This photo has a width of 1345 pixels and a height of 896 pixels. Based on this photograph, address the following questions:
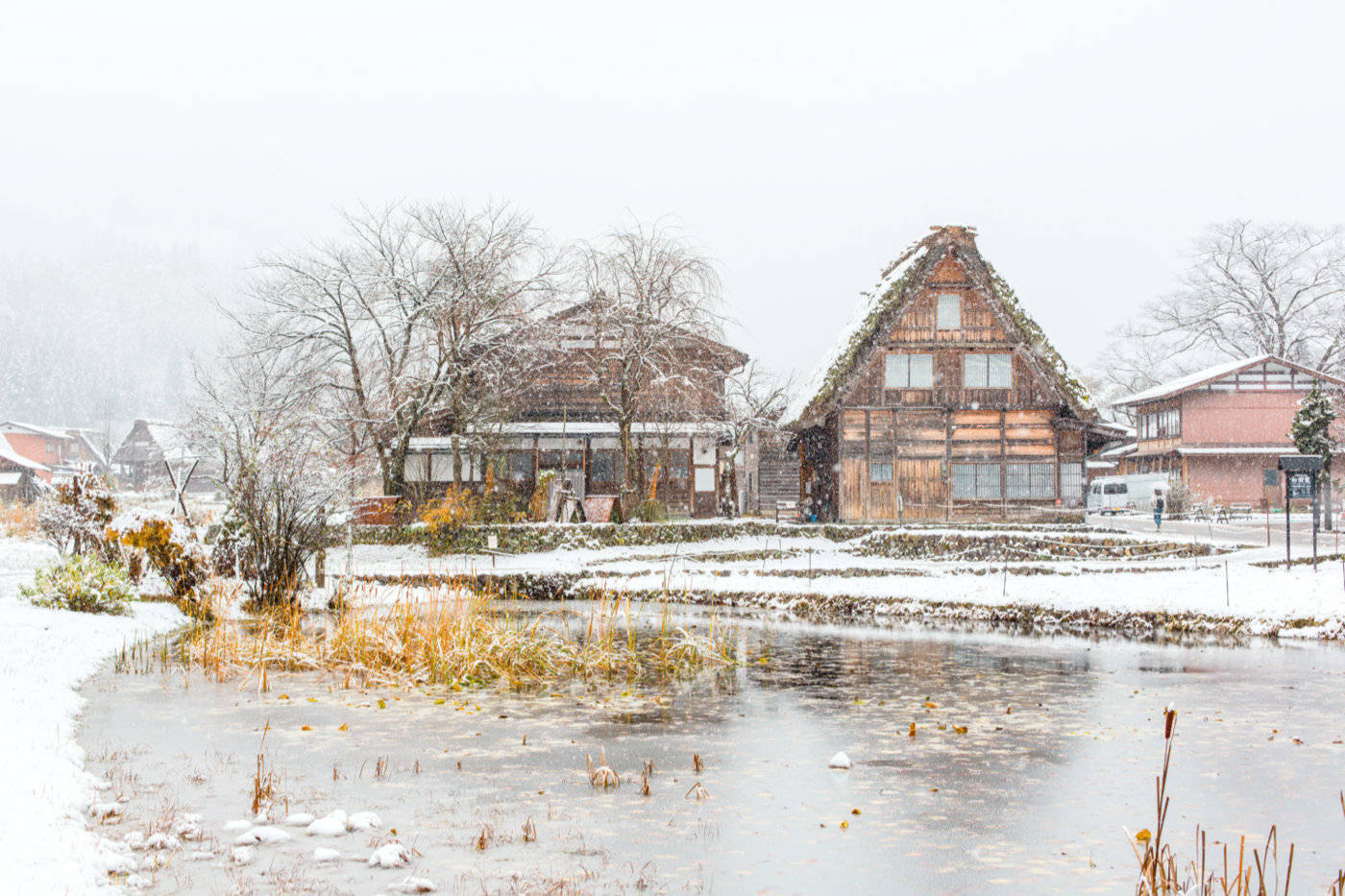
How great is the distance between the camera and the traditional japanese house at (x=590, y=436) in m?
39.3

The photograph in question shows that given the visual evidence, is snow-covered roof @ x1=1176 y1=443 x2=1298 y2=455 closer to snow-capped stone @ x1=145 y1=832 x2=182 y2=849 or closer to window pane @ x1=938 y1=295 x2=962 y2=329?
window pane @ x1=938 y1=295 x2=962 y2=329

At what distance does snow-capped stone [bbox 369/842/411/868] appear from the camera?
5758 mm

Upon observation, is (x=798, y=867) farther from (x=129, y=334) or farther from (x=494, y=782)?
(x=129, y=334)

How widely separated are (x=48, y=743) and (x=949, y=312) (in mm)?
31115

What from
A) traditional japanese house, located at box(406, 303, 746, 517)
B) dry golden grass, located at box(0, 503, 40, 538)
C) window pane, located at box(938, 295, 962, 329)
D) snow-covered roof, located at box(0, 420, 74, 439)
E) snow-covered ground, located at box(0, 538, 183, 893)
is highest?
window pane, located at box(938, 295, 962, 329)

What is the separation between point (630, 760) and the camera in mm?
8289

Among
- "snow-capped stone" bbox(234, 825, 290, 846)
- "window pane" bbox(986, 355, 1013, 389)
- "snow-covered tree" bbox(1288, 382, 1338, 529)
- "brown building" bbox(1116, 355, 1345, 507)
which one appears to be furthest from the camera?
"brown building" bbox(1116, 355, 1345, 507)

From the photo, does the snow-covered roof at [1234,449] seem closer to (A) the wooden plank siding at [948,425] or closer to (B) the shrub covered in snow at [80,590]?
(A) the wooden plank siding at [948,425]

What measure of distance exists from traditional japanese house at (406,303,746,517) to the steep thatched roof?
5382 mm

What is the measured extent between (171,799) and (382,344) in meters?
30.0

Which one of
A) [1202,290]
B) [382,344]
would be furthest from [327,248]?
[1202,290]

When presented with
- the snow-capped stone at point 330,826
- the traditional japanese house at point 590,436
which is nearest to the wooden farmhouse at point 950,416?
the traditional japanese house at point 590,436

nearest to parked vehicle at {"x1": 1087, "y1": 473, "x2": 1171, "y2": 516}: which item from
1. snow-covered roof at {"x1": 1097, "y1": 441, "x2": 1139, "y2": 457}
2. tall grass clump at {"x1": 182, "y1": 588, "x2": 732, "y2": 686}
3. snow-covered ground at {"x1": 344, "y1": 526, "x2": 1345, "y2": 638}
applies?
snow-covered roof at {"x1": 1097, "y1": 441, "x2": 1139, "y2": 457}

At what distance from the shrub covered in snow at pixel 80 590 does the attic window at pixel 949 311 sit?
25762mm
